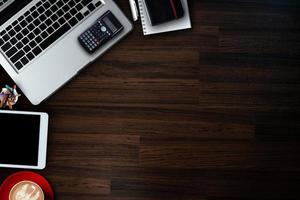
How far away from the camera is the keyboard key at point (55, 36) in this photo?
1.25 meters

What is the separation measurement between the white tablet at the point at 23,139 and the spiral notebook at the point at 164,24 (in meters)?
0.33

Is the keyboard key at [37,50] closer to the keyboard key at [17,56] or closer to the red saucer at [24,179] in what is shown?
the keyboard key at [17,56]

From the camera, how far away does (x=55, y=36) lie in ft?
4.11

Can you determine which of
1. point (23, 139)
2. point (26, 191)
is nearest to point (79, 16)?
point (23, 139)

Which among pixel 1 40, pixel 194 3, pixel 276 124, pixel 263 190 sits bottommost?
pixel 263 190

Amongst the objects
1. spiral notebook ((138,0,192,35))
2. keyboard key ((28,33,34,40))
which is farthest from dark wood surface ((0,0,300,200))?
keyboard key ((28,33,34,40))

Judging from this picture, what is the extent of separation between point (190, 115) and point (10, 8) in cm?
52

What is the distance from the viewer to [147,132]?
50.6 inches

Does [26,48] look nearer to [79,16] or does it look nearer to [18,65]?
[18,65]

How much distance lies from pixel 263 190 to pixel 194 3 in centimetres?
50

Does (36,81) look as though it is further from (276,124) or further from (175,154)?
(276,124)

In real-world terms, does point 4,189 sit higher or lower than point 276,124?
higher

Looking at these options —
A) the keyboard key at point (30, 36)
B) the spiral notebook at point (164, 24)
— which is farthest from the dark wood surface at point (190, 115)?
the keyboard key at point (30, 36)

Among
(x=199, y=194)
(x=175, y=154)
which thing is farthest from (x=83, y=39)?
(x=199, y=194)
